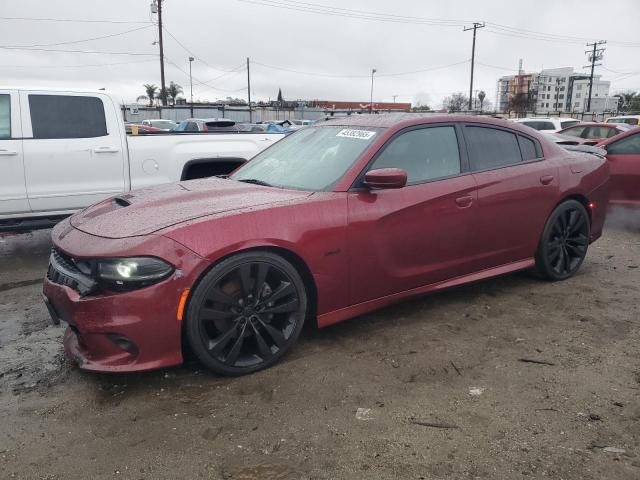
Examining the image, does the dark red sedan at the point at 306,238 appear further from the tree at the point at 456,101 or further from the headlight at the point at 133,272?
the tree at the point at 456,101

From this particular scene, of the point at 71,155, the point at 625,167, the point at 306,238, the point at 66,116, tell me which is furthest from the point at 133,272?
the point at 625,167

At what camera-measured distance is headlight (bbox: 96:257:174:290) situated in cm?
279

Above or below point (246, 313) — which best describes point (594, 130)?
above

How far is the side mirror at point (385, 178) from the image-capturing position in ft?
11.0

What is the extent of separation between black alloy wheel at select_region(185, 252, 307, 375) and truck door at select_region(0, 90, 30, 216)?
382 cm

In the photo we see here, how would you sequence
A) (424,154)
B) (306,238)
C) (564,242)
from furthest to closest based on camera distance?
(564,242) → (424,154) → (306,238)

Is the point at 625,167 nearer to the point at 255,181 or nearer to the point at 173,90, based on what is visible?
the point at 255,181

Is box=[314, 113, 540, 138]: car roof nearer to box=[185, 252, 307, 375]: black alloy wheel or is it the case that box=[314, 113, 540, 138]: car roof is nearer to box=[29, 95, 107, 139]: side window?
box=[185, 252, 307, 375]: black alloy wheel

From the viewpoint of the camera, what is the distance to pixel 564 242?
4801 millimetres

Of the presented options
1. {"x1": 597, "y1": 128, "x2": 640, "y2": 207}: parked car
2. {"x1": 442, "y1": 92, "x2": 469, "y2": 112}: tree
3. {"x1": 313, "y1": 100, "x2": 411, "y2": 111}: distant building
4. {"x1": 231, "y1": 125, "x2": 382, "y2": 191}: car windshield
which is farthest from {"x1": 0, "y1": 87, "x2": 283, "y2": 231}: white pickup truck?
{"x1": 442, "y1": 92, "x2": 469, "y2": 112}: tree

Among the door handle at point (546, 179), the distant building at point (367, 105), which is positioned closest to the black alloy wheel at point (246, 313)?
the door handle at point (546, 179)

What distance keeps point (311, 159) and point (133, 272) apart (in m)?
1.63

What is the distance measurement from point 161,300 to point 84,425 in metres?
0.72

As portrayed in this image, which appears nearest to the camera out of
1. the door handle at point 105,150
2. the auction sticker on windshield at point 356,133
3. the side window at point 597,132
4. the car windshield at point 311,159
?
the car windshield at point 311,159
